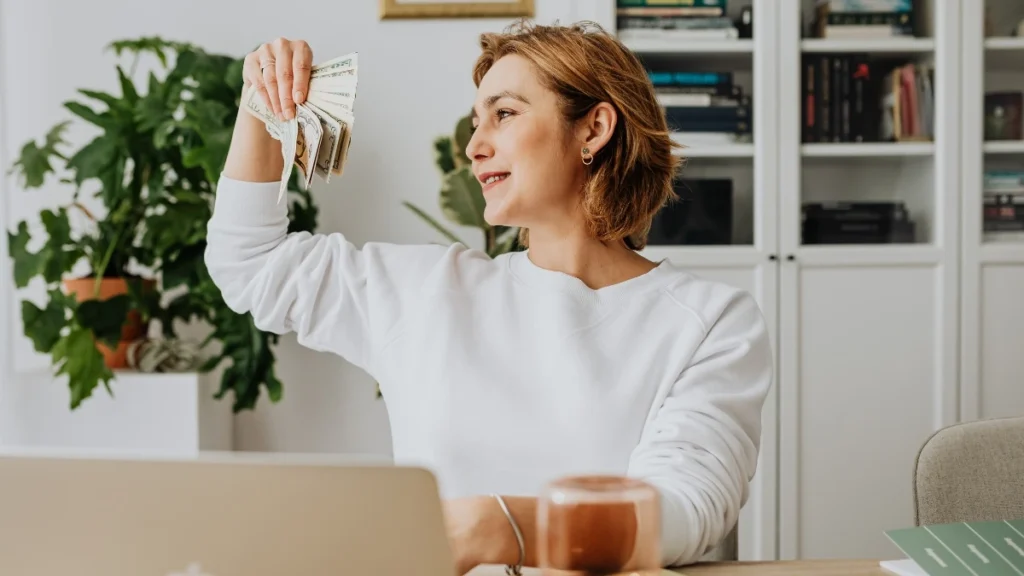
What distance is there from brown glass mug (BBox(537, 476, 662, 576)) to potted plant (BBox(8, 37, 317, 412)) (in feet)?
5.91

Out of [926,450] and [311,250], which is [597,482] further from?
[311,250]

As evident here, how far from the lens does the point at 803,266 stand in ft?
8.48

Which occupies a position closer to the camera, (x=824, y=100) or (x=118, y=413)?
(x=118, y=413)

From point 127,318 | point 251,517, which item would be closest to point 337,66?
point 251,517

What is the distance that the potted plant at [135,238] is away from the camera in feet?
7.38

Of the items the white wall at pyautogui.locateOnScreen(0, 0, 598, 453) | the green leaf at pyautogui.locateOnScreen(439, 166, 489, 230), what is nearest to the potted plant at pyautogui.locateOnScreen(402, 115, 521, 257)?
the green leaf at pyautogui.locateOnScreen(439, 166, 489, 230)

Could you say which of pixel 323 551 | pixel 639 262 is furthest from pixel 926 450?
pixel 323 551

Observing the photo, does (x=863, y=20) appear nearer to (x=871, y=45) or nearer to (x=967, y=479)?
(x=871, y=45)

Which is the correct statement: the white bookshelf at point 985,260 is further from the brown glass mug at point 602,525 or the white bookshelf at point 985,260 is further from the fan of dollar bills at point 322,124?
the brown glass mug at point 602,525

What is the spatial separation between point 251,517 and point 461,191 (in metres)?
1.93

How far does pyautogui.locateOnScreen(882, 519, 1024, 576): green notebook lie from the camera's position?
0.83 meters

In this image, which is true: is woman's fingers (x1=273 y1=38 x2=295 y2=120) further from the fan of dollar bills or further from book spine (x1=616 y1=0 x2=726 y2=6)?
book spine (x1=616 y1=0 x2=726 y2=6)

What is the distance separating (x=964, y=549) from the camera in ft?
2.86

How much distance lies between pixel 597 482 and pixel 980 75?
2.44 m
